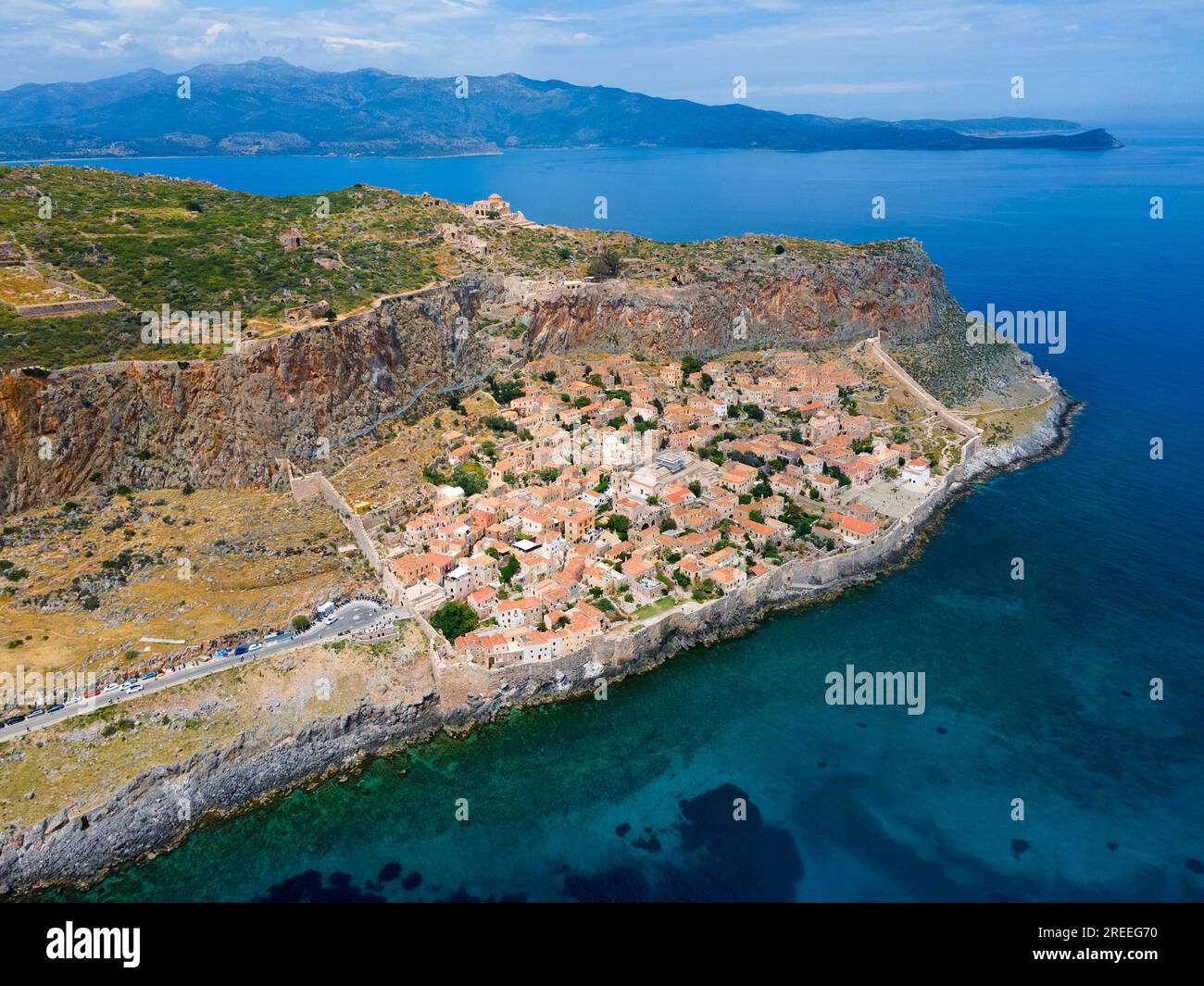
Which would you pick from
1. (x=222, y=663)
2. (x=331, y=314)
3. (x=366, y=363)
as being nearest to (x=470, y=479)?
(x=366, y=363)

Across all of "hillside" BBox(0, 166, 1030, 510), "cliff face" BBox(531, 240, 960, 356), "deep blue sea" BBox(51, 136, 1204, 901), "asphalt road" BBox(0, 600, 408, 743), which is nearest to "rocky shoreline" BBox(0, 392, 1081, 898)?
"deep blue sea" BBox(51, 136, 1204, 901)

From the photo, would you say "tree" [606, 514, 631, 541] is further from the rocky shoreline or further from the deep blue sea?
the deep blue sea

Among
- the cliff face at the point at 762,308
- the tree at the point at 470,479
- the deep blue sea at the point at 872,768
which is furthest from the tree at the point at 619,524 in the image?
the cliff face at the point at 762,308

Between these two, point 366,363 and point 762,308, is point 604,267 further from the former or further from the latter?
point 366,363

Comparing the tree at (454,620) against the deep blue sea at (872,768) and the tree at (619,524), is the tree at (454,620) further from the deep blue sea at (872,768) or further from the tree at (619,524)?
the tree at (619,524)

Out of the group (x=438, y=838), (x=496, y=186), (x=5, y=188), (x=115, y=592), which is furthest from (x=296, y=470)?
(x=496, y=186)

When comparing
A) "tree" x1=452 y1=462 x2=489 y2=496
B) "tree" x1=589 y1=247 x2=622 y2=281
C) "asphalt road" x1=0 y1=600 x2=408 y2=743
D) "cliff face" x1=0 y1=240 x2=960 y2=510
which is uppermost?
"tree" x1=589 y1=247 x2=622 y2=281
